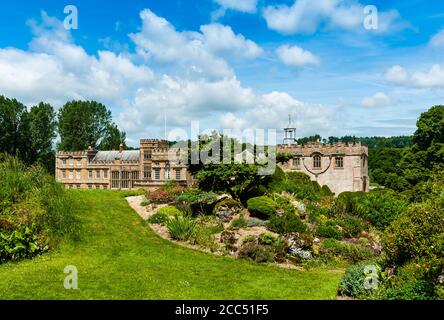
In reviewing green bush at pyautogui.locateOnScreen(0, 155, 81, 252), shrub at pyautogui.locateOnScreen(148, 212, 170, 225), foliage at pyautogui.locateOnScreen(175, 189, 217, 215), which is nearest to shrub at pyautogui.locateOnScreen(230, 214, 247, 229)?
foliage at pyautogui.locateOnScreen(175, 189, 217, 215)

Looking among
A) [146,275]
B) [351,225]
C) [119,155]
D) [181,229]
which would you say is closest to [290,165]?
[119,155]

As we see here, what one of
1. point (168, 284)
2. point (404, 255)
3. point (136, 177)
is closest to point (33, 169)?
point (168, 284)

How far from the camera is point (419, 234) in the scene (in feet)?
41.4

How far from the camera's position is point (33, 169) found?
956 inches

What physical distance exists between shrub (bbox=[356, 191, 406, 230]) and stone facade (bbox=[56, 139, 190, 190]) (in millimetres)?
24571

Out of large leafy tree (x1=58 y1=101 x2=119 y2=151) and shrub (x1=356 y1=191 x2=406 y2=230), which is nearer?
shrub (x1=356 y1=191 x2=406 y2=230)

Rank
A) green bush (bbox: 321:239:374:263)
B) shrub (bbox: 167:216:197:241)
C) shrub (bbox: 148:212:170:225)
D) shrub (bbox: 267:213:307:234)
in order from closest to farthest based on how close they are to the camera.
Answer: green bush (bbox: 321:239:374:263), shrub (bbox: 167:216:197:241), shrub (bbox: 267:213:307:234), shrub (bbox: 148:212:170:225)

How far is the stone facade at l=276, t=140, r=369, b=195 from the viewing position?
47156 mm

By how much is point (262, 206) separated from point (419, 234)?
1290cm

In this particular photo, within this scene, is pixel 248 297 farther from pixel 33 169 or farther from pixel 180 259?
pixel 33 169

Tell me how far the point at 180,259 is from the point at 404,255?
9.44 meters

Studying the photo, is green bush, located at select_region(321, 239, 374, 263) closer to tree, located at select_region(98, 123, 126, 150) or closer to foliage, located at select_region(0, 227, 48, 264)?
foliage, located at select_region(0, 227, 48, 264)

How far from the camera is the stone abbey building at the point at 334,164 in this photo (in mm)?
47156

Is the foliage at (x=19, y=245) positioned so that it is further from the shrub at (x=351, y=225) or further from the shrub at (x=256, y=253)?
the shrub at (x=351, y=225)
